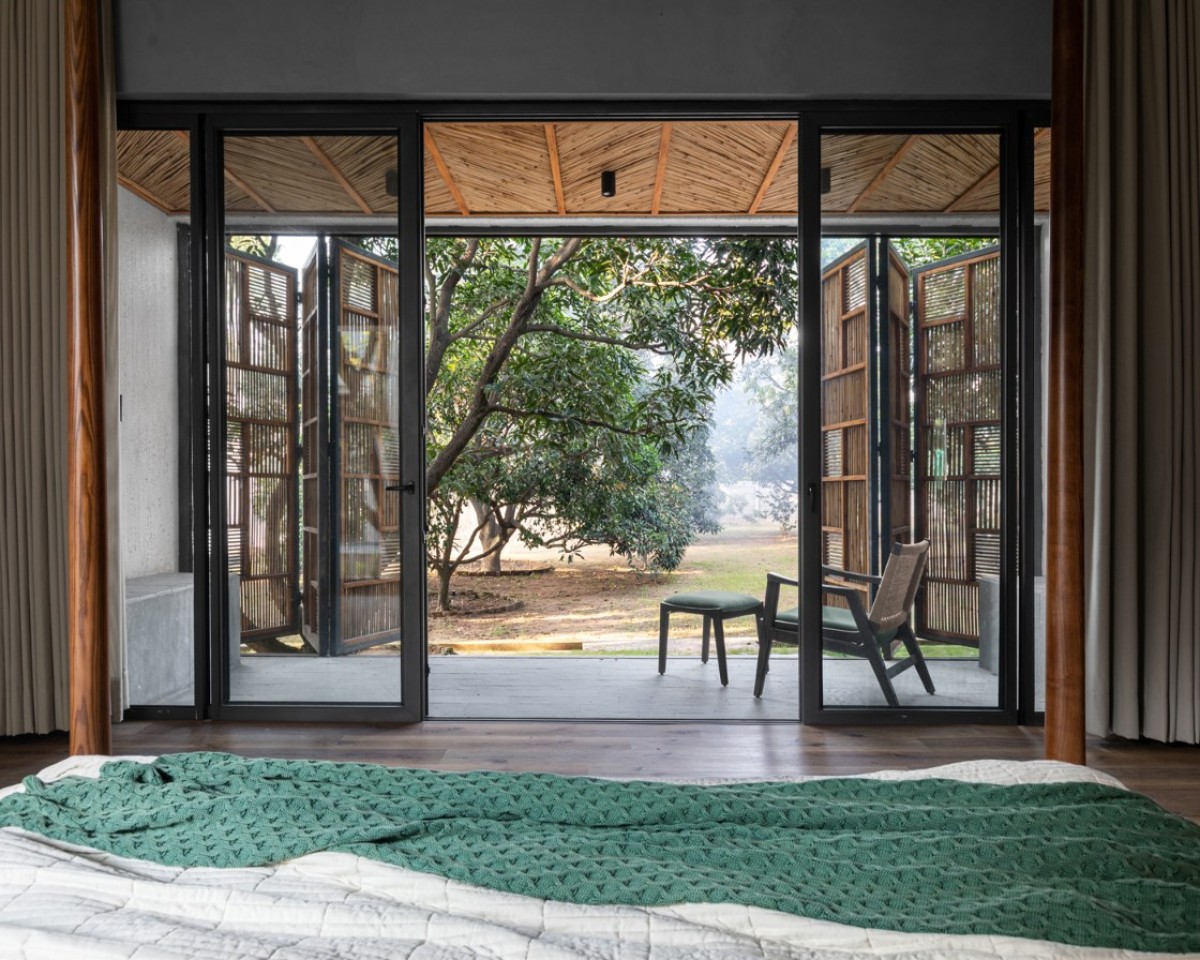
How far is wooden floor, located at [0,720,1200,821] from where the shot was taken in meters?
2.97

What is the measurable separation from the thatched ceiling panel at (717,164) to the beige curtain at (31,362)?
2.41 metres

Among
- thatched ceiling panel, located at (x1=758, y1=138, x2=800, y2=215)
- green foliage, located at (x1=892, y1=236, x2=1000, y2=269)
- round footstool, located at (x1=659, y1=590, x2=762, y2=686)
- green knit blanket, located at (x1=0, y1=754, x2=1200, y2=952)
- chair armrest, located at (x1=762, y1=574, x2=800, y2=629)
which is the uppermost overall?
thatched ceiling panel, located at (x1=758, y1=138, x2=800, y2=215)

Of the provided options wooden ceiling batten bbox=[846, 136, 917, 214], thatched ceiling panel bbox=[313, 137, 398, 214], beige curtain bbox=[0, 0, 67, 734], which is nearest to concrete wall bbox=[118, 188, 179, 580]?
beige curtain bbox=[0, 0, 67, 734]

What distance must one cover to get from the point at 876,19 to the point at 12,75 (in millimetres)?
3172

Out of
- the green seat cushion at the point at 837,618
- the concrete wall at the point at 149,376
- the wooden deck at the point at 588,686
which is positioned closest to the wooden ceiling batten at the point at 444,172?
the concrete wall at the point at 149,376

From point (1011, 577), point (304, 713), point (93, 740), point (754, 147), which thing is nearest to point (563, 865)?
point (93, 740)

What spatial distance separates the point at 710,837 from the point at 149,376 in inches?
131

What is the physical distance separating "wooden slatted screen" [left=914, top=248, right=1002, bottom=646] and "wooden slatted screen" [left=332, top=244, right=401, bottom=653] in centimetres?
206

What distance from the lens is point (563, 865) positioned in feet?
3.79

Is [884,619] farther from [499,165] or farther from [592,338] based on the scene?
[592,338]

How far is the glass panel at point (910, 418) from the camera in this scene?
350cm

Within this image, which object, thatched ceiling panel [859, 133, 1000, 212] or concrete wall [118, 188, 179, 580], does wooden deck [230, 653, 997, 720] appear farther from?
thatched ceiling panel [859, 133, 1000, 212]

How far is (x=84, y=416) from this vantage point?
2502 millimetres

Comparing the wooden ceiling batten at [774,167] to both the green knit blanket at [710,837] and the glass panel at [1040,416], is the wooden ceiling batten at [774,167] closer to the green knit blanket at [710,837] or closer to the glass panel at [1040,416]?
the glass panel at [1040,416]
